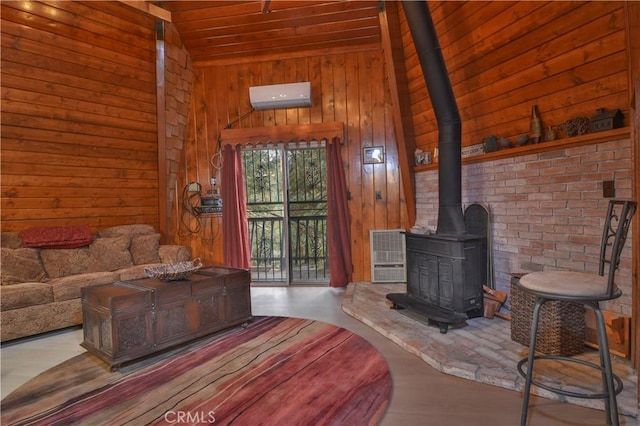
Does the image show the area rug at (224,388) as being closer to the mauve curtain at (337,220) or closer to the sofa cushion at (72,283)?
the sofa cushion at (72,283)

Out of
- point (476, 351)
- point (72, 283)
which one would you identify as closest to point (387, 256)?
point (476, 351)

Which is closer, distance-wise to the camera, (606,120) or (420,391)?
(420,391)

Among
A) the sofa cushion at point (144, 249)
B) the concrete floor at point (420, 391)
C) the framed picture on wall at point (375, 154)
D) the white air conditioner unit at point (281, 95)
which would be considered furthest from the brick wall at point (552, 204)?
the sofa cushion at point (144, 249)

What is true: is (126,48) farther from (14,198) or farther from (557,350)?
(557,350)

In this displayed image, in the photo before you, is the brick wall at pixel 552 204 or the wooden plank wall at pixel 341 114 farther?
the wooden plank wall at pixel 341 114

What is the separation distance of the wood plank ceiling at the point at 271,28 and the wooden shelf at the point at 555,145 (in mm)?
2198

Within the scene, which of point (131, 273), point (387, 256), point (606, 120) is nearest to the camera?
point (606, 120)

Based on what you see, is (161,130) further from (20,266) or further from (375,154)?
(375,154)

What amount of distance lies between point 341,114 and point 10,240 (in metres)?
3.93

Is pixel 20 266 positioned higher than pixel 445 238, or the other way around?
pixel 445 238

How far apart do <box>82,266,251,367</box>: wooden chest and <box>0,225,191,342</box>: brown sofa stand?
0.81m

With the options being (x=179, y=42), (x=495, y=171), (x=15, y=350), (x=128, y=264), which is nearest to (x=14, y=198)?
(x=128, y=264)

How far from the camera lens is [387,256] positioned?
4.48 meters

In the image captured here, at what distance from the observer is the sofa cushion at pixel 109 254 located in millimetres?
3912
